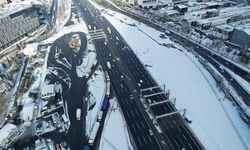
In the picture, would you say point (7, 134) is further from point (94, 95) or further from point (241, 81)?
point (241, 81)

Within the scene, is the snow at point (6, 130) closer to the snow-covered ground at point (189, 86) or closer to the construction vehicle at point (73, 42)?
the snow-covered ground at point (189, 86)

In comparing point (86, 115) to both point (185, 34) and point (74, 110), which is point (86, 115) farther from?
point (185, 34)

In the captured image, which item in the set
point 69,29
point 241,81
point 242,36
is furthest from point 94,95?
point 242,36

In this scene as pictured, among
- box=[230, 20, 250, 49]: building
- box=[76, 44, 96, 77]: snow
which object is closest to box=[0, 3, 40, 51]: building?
box=[76, 44, 96, 77]: snow

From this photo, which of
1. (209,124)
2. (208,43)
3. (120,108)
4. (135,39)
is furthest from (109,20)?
(209,124)

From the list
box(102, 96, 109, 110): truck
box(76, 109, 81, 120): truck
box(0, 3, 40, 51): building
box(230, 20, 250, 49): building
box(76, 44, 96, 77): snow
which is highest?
box(0, 3, 40, 51): building

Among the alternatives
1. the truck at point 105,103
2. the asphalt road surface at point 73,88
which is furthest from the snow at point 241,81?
the asphalt road surface at point 73,88

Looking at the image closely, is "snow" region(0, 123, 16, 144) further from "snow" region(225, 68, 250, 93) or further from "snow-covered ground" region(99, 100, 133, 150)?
"snow" region(225, 68, 250, 93)
